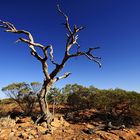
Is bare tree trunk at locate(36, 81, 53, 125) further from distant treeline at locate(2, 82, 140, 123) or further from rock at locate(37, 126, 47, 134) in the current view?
distant treeline at locate(2, 82, 140, 123)

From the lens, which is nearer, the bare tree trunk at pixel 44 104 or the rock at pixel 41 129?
the rock at pixel 41 129

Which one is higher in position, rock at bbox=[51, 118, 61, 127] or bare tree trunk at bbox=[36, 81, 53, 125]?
bare tree trunk at bbox=[36, 81, 53, 125]

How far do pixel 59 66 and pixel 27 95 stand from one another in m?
10.6

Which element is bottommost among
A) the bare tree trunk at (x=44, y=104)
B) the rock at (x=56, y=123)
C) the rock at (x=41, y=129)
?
the rock at (x=41, y=129)

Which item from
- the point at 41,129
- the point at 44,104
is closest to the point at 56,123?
the point at 41,129

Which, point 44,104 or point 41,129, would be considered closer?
point 41,129

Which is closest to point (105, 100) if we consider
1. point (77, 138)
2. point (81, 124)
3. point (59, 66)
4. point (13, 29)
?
point (81, 124)

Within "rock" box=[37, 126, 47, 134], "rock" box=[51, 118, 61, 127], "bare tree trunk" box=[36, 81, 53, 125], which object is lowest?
"rock" box=[37, 126, 47, 134]

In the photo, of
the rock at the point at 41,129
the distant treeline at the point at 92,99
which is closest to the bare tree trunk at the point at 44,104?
A: the rock at the point at 41,129

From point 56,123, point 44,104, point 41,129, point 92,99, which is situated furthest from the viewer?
point 92,99

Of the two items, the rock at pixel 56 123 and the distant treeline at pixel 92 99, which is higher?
the distant treeline at pixel 92 99

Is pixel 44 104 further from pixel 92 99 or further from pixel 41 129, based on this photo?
pixel 92 99

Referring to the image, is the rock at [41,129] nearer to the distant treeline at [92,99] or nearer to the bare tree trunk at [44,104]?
the bare tree trunk at [44,104]

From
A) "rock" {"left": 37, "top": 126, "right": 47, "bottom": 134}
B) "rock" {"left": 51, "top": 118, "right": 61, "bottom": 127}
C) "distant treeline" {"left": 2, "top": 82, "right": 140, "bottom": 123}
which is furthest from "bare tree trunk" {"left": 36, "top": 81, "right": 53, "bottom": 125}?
"distant treeline" {"left": 2, "top": 82, "right": 140, "bottom": 123}
